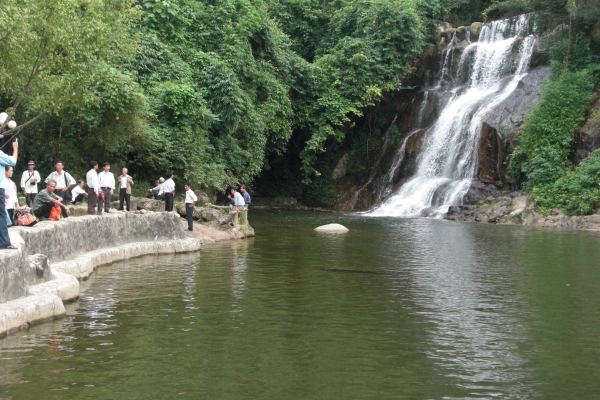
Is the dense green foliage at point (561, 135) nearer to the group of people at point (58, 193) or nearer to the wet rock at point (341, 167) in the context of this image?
the wet rock at point (341, 167)

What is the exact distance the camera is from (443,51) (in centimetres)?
3888

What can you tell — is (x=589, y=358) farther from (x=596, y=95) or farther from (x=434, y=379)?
(x=596, y=95)

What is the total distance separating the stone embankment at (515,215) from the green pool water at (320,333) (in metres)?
10.4

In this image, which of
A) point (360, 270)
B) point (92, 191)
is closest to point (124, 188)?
point (92, 191)

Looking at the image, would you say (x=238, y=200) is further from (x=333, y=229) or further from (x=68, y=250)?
(x=68, y=250)

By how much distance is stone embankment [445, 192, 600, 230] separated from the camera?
2531 cm

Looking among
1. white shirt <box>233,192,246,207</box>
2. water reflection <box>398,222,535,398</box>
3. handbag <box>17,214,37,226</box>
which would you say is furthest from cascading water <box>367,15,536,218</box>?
handbag <box>17,214,37,226</box>

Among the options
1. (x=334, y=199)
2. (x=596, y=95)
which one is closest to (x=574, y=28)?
(x=596, y=95)

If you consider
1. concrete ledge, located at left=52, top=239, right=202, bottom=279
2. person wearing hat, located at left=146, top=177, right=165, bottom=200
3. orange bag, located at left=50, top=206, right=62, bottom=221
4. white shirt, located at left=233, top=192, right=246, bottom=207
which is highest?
person wearing hat, located at left=146, top=177, right=165, bottom=200

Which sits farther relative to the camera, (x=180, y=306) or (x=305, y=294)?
(x=305, y=294)

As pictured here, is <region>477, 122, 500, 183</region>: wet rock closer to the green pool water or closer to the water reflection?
the water reflection

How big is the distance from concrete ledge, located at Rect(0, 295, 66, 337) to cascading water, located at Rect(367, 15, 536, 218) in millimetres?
22988

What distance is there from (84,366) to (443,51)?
35.0 m

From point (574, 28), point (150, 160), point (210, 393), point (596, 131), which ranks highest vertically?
point (574, 28)
